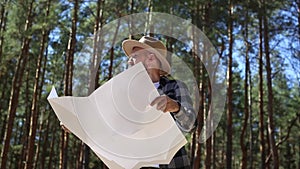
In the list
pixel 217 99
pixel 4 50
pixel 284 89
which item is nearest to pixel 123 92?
pixel 217 99

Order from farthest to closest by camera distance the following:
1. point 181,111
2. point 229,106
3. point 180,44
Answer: point 180,44 < point 229,106 < point 181,111

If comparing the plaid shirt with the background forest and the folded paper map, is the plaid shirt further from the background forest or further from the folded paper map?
the background forest

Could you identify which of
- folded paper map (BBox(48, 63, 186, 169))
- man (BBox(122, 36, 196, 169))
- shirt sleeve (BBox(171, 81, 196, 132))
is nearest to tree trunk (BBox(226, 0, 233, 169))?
man (BBox(122, 36, 196, 169))

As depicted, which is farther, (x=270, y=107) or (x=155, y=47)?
(x=270, y=107)

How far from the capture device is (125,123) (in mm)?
1227

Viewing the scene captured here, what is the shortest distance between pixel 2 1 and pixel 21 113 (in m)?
7.91

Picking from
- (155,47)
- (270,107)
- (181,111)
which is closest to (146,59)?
(155,47)

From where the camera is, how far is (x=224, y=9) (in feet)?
35.9

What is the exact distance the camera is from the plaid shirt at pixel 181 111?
130cm

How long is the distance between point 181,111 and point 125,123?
0.19 metres

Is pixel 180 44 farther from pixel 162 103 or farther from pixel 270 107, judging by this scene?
pixel 162 103

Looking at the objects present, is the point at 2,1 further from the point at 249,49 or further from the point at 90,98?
the point at 90,98

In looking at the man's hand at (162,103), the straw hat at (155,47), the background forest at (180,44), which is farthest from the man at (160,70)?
the background forest at (180,44)

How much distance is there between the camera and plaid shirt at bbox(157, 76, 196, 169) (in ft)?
4.25
